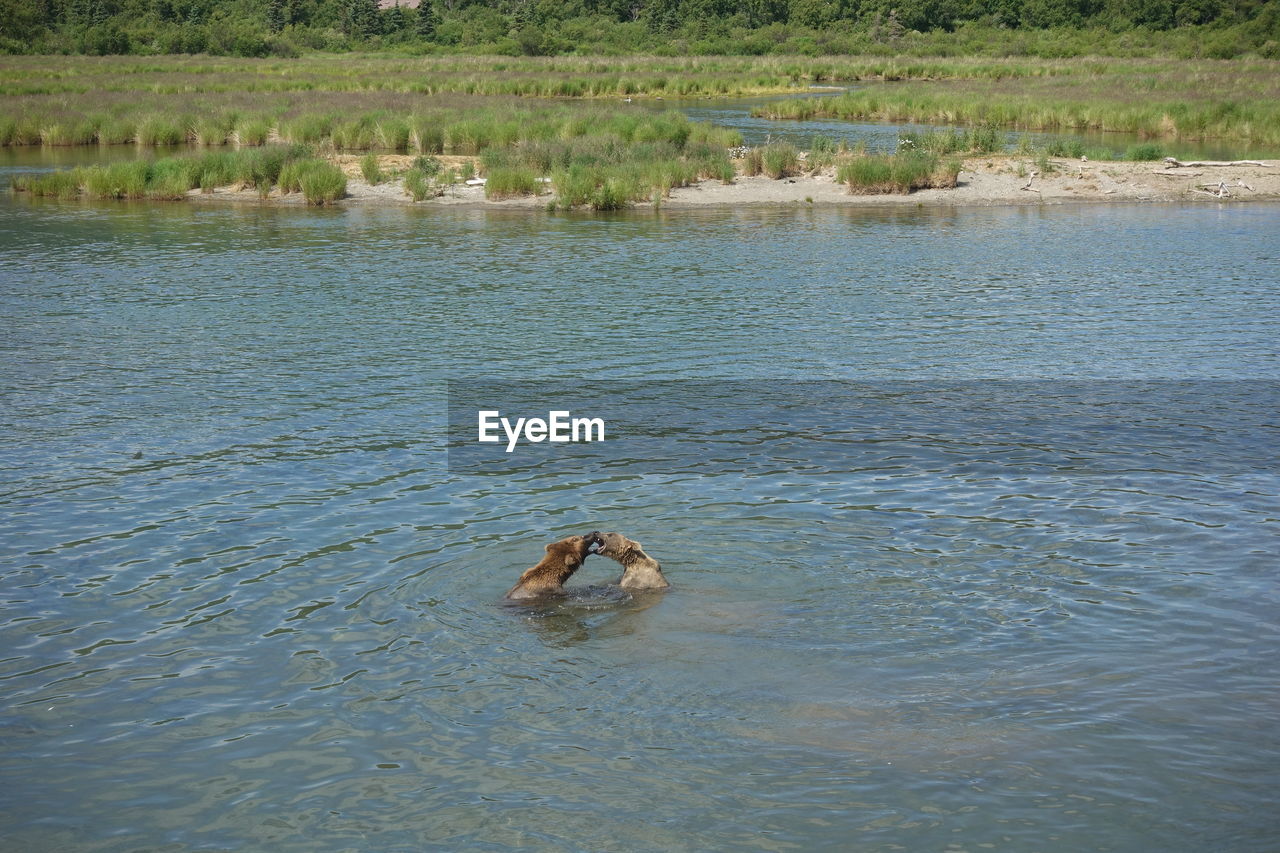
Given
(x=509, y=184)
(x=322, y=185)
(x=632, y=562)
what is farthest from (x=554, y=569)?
(x=322, y=185)

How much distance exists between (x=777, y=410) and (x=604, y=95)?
50192 millimetres

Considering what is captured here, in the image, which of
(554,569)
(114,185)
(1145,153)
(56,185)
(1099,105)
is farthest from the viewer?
(1099,105)

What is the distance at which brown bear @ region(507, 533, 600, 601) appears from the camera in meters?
8.15

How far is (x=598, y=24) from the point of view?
349ft

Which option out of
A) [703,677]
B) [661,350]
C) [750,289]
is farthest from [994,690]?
[750,289]

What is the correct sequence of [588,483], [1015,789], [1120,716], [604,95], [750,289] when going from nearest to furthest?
1. [1015,789]
2. [1120,716]
3. [588,483]
4. [750,289]
5. [604,95]

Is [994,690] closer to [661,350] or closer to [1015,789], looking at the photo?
[1015,789]

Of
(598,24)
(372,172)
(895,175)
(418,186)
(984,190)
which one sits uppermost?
(598,24)

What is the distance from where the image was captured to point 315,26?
108 m

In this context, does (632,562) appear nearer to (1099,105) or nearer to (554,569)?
(554,569)

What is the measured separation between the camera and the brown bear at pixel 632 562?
8.20 m

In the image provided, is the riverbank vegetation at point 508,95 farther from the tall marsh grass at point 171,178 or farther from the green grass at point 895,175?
the green grass at point 895,175

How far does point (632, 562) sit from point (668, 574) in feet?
1.84

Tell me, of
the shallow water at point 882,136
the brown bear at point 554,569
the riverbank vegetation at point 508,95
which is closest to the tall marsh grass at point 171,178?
the riverbank vegetation at point 508,95
